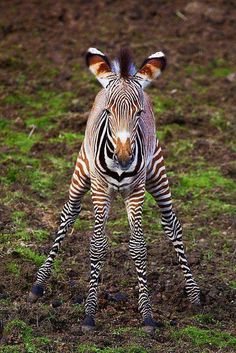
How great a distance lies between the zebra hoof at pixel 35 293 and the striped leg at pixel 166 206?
1420mm

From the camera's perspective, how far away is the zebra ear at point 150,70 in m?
8.30

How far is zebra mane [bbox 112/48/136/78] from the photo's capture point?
7.98 m

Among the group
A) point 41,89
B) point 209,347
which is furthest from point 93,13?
point 209,347

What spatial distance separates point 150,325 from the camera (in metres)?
8.17

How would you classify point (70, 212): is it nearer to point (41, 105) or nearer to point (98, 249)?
point (98, 249)

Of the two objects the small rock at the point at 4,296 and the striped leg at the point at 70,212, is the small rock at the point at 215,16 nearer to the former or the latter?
the striped leg at the point at 70,212

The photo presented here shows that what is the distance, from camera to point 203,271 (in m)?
9.80

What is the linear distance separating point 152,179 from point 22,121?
556 cm

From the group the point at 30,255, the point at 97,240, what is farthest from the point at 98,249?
the point at 30,255

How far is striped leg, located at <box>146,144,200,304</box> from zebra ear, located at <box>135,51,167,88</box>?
0.97m

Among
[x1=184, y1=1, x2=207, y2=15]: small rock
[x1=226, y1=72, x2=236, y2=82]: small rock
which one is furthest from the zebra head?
[x1=184, y1=1, x2=207, y2=15]: small rock

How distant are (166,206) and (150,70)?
1536 mm

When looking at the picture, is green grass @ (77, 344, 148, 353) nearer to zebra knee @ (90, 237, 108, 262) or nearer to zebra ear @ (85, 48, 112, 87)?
zebra knee @ (90, 237, 108, 262)

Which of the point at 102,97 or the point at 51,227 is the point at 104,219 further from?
the point at 51,227
